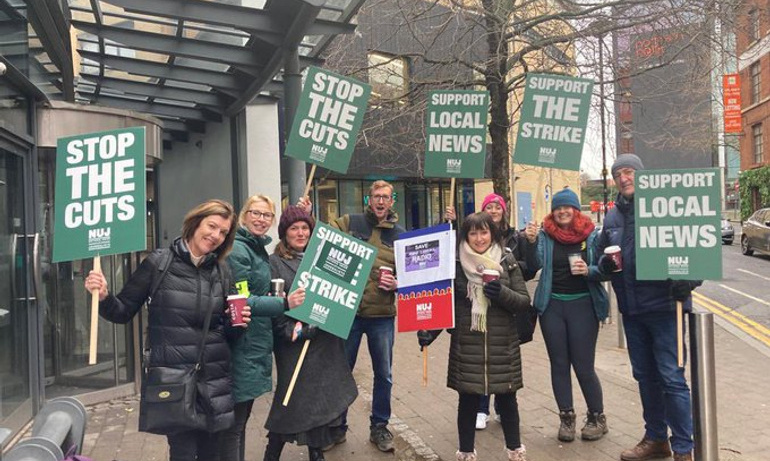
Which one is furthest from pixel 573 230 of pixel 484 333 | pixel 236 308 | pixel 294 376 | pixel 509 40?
pixel 509 40

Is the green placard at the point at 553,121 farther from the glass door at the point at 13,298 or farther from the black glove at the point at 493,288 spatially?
the glass door at the point at 13,298

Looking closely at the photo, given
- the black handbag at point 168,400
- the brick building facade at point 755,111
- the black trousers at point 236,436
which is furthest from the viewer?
the brick building facade at point 755,111

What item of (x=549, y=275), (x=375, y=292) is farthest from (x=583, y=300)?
(x=375, y=292)

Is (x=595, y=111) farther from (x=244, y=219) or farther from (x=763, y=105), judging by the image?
(x=763, y=105)

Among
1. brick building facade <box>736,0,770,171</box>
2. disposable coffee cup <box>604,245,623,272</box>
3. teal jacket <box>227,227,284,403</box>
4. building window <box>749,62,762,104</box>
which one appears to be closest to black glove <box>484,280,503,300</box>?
disposable coffee cup <box>604,245,623,272</box>

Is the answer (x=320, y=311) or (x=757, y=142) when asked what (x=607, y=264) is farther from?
(x=757, y=142)

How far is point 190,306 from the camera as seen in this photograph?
3041 millimetres

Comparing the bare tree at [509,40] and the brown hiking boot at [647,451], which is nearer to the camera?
the brown hiking boot at [647,451]

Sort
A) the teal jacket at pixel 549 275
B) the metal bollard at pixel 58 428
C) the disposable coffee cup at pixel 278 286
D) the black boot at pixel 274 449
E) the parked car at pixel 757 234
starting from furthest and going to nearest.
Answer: the parked car at pixel 757 234, the teal jacket at pixel 549 275, the black boot at pixel 274 449, the disposable coffee cup at pixel 278 286, the metal bollard at pixel 58 428

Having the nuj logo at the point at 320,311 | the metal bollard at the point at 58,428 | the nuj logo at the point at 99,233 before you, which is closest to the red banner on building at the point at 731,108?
the nuj logo at the point at 320,311

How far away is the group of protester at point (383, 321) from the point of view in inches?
122

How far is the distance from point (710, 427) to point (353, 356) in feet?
7.84

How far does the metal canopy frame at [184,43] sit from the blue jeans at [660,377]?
12.5 ft

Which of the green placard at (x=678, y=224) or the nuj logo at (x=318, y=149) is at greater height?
the nuj logo at (x=318, y=149)
